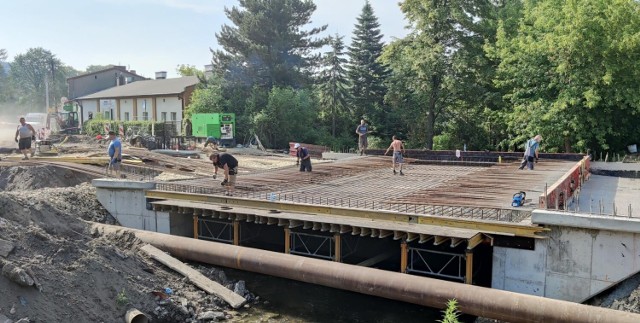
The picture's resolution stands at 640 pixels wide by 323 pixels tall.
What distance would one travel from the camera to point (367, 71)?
39.8 metres

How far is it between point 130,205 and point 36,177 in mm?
6544

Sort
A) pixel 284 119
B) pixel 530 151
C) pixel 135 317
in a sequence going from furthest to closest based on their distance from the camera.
Result: pixel 284 119
pixel 530 151
pixel 135 317

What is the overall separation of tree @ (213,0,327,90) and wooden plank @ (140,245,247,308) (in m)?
27.6

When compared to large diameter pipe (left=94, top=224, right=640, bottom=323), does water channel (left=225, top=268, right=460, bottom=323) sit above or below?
below

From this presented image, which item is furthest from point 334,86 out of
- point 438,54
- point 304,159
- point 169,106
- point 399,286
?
point 399,286

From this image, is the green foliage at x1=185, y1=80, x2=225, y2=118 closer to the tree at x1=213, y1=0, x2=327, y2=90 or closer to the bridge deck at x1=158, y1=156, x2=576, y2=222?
the tree at x1=213, y1=0, x2=327, y2=90

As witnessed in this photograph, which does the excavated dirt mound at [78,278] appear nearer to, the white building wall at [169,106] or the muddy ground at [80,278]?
the muddy ground at [80,278]

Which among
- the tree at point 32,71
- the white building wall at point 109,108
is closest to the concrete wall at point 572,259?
the white building wall at point 109,108

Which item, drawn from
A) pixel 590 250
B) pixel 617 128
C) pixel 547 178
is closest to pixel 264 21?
pixel 617 128

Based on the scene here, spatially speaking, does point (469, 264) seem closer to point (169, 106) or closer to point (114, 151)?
point (114, 151)

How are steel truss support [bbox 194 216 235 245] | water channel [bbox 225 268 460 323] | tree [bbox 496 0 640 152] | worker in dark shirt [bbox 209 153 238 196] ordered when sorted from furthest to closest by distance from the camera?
tree [bbox 496 0 640 152] → worker in dark shirt [bbox 209 153 238 196] → steel truss support [bbox 194 216 235 245] → water channel [bbox 225 268 460 323]

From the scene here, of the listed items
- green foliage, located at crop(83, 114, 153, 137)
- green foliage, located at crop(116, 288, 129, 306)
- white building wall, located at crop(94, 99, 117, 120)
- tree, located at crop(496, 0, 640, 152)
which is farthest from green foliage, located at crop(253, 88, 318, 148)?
green foliage, located at crop(116, 288, 129, 306)

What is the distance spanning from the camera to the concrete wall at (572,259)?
9.18 meters

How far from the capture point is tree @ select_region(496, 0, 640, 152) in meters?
23.8
